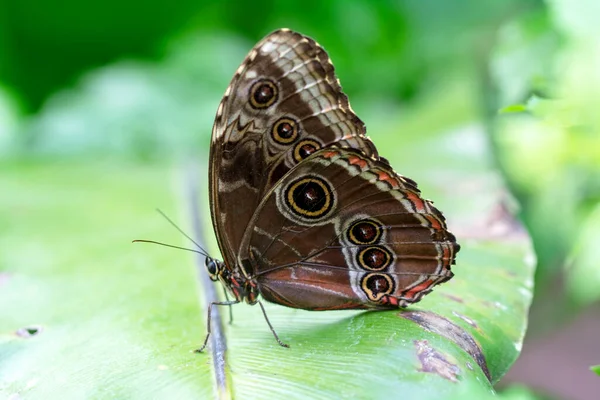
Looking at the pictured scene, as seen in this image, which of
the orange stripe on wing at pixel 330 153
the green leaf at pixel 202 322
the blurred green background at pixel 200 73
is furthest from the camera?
the blurred green background at pixel 200 73

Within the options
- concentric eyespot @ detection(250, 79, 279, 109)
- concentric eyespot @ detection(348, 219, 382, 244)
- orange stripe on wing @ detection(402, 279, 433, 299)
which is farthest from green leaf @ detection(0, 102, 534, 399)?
concentric eyespot @ detection(250, 79, 279, 109)

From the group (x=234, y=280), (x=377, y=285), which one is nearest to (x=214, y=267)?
(x=234, y=280)

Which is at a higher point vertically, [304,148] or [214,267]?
[304,148]

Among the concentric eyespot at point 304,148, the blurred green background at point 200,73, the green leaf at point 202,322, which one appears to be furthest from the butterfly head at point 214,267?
the blurred green background at point 200,73

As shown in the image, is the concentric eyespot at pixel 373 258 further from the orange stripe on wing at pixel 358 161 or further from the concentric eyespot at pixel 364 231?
the orange stripe on wing at pixel 358 161

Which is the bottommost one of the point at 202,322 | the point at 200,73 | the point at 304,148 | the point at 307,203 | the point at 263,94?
the point at 202,322

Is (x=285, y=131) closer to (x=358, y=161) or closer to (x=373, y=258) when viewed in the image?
(x=358, y=161)

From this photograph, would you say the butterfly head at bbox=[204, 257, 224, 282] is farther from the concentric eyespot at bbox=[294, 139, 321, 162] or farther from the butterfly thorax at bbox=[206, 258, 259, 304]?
the concentric eyespot at bbox=[294, 139, 321, 162]
